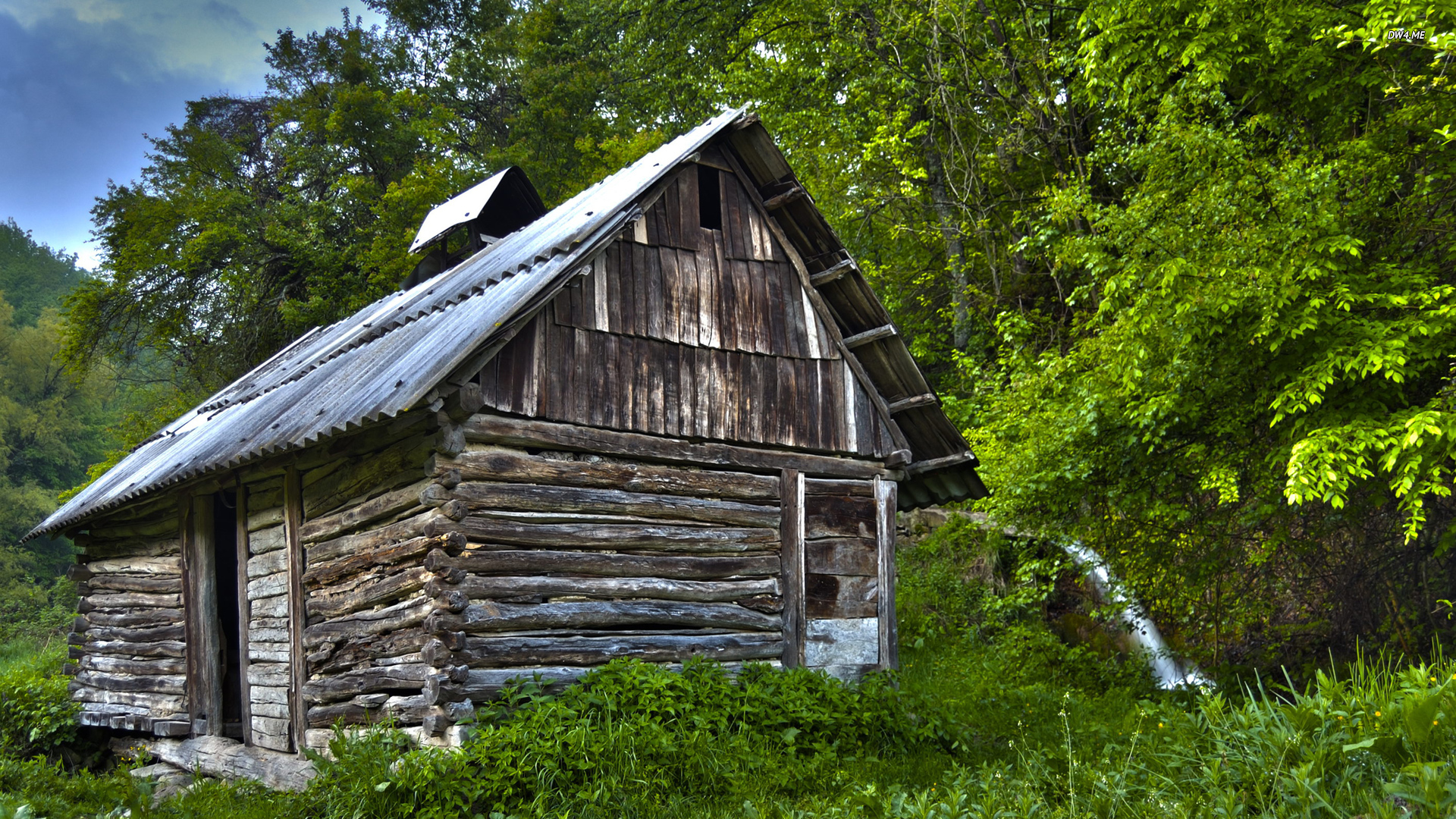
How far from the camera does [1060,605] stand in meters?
14.5

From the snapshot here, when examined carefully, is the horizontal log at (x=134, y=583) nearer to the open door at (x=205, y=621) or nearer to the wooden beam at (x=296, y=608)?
the open door at (x=205, y=621)

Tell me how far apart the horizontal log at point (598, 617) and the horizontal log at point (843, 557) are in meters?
0.68

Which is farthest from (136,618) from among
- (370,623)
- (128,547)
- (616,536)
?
(616,536)

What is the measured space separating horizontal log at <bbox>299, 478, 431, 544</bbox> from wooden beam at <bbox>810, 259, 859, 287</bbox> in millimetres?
4300

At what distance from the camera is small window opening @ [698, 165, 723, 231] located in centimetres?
966

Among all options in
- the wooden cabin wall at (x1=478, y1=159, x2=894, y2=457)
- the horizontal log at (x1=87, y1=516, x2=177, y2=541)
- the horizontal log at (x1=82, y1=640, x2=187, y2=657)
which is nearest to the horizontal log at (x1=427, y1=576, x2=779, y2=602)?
the wooden cabin wall at (x1=478, y1=159, x2=894, y2=457)

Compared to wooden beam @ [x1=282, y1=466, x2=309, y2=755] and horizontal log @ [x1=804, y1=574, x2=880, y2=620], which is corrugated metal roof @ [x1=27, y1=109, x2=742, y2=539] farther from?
horizontal log @ [x1=804, y1=574, x2=880, y2=620]

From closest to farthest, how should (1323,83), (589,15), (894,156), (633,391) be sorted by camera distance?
(633,391), (1323,83), (894,156), (589,15)

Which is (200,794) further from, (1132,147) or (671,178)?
(1132,147)

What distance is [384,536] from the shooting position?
7914 millimetres

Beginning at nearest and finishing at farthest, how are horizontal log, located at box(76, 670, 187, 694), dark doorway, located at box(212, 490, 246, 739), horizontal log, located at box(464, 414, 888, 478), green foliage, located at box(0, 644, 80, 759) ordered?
horizontal log, located at box(464, 414, 888, 478)
dark doorway, located at box(212, 490, 246, 739)
horizontal log, located at box(76, 670, 187, 694)
green foliage, located at box(0, 644, 80, 759)

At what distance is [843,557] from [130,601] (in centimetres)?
861

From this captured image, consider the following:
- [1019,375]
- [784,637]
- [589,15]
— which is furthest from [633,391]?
[589,15]

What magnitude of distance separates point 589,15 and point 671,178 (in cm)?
1947
